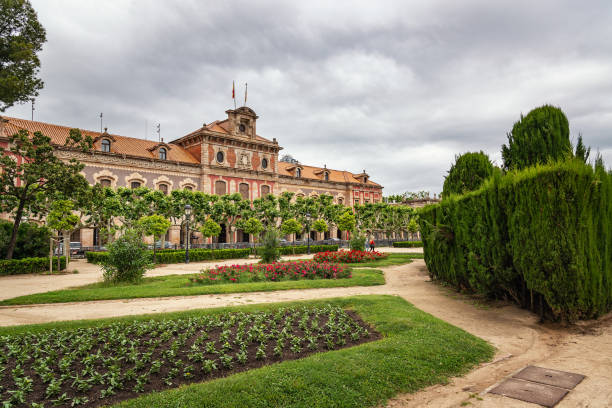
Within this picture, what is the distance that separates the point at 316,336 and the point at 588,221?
507 cm

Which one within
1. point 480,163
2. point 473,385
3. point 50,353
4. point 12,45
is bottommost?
point 473,385

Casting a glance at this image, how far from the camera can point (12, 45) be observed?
9.91m

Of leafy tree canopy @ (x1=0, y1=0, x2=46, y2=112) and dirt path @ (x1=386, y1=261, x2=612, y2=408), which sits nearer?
dirt path @ (x1=386, y1=261, x2=612, y2=408)

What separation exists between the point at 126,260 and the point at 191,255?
451 inches

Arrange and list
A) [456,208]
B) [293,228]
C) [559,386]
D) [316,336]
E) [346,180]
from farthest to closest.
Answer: [346,180]
[293,228]
[456,208]
[316,336]
[559,386]

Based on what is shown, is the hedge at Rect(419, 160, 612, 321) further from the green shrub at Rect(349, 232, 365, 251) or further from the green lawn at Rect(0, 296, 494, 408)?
the green shrub at Rect(349, 232, 365, 251)

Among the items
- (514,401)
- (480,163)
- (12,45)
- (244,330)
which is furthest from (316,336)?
(12,45)

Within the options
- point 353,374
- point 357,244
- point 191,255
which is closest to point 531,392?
point 353,374

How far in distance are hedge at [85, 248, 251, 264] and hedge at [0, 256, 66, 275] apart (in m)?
4.07

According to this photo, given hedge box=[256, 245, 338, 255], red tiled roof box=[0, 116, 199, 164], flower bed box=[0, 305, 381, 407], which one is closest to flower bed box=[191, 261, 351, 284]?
flower bed box=[0, 305, 381, 407]

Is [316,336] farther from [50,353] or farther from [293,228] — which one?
[293,228]

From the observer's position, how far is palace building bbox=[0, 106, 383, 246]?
32531 mm

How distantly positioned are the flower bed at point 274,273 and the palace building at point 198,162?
2418 centimetres

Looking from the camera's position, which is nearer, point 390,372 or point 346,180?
point 390,372
